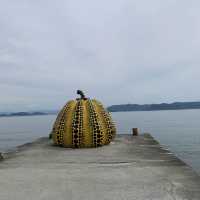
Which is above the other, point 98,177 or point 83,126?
point 83,126

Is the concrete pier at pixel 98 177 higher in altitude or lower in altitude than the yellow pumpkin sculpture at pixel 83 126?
lower

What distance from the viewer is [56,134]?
52.4ft

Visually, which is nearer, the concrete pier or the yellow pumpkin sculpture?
the concrete pier

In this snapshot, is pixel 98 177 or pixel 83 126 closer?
pixel 98 177

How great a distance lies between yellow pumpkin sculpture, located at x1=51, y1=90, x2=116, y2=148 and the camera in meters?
15.3

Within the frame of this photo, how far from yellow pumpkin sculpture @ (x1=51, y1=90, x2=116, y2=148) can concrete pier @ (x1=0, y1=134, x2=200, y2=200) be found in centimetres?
195

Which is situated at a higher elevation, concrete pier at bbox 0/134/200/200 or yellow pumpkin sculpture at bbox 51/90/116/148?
yellow pumpkin sculpture at bbox 51/90/116/148

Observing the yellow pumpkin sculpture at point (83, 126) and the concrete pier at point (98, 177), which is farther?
the yellow pumpkin sculpture at point (83, 126)

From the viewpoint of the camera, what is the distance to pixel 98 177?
29.8 ft

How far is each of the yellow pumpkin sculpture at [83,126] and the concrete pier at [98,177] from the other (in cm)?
195

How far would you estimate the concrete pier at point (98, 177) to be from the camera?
7496mm

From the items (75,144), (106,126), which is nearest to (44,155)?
(75,144)

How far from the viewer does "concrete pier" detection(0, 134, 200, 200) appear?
7496mm

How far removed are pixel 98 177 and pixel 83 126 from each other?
20.6ft
